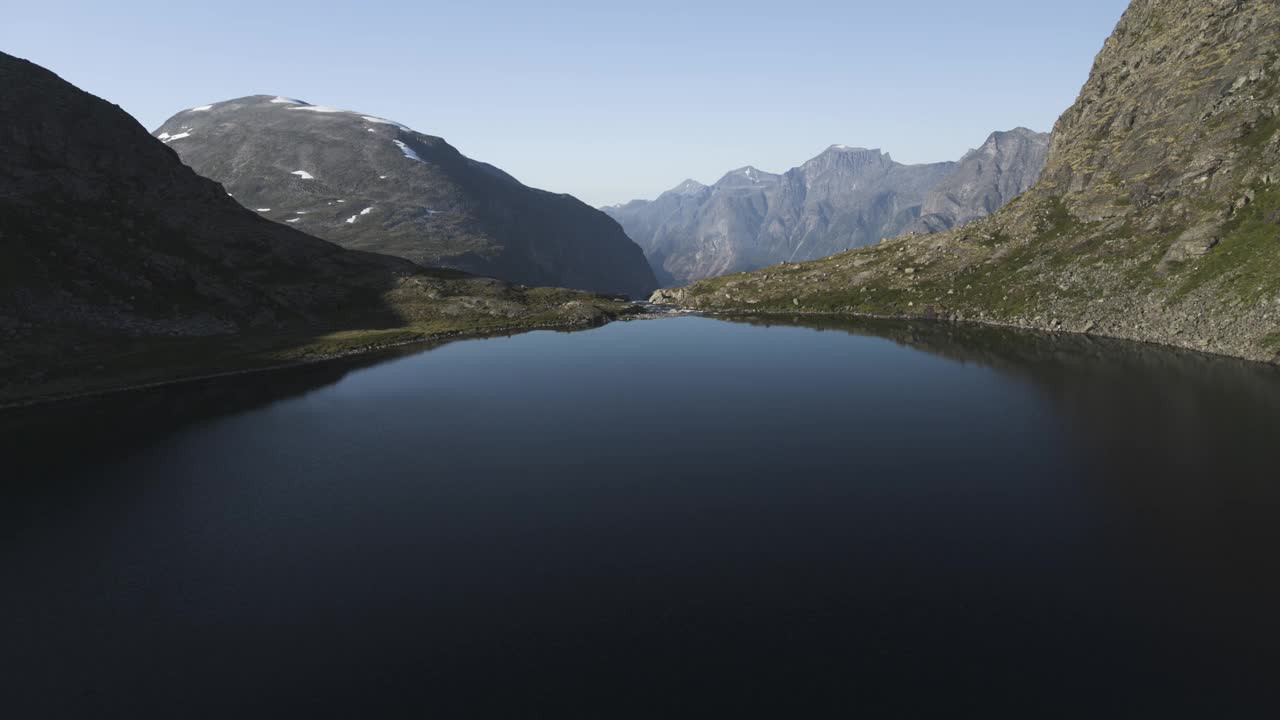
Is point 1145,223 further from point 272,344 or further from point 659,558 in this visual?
point 272,344

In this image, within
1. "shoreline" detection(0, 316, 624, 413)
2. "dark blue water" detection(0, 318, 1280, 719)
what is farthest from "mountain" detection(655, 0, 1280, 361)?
"shoreline" detection(0, 316, 624, 413)

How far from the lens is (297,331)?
444 feet

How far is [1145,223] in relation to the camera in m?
126

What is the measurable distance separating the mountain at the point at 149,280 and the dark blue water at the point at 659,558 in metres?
33.1

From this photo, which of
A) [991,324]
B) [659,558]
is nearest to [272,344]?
[659,558]

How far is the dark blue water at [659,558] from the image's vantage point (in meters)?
26.5

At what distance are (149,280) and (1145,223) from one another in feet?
655

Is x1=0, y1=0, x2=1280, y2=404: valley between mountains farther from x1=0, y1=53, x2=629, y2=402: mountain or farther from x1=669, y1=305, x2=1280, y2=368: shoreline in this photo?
x1=669, y1=305, x2=1280, y2=368: shoreline

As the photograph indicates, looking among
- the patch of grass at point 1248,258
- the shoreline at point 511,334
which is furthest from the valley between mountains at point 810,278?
the shoreline at point 511,334

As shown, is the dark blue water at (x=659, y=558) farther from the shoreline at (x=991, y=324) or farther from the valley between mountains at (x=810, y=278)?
the valley between mountains at (x=810, y=278)

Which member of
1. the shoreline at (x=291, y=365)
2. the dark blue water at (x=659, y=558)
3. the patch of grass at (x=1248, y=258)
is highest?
the patch of grass at (x=1248, y=258)

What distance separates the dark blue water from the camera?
26.5 meters

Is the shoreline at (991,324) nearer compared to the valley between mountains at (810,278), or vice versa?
the shoreline at (991,324)

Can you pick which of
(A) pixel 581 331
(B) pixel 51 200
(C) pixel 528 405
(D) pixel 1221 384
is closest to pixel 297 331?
(B) pixel 51 200
